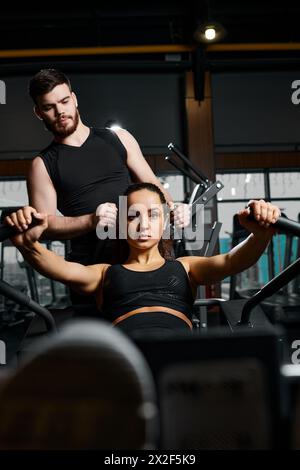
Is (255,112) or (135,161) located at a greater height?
(255,112)

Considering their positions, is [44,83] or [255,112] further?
[255,112]

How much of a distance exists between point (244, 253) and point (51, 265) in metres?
0.57

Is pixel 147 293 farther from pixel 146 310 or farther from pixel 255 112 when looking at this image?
pixel 255 112

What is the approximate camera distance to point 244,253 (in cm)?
128

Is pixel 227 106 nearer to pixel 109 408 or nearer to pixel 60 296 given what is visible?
pixel 60 296

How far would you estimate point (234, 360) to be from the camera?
0.34 metres

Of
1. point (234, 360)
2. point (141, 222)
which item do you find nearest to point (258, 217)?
point (141, 222)

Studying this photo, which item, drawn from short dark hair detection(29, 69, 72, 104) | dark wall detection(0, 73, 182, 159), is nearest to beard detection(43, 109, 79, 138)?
short dark hair detection(29, 69, 72, 104)

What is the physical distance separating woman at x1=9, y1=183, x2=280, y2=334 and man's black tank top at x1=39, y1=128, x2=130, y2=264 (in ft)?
0.59

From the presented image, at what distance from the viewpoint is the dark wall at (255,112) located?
6086mm

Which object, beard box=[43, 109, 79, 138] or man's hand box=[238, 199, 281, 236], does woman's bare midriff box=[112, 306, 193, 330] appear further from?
beard box=[43, 109, 79, 138]

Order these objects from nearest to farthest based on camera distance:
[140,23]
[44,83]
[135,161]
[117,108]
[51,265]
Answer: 1. [51,265]
2. [44,83]
3. [135,161]
4. [117,108]
5. [140,23]

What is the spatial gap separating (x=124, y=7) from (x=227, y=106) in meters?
1.90

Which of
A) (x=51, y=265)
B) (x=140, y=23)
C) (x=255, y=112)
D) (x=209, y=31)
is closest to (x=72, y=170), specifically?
(x=51, y=265)
